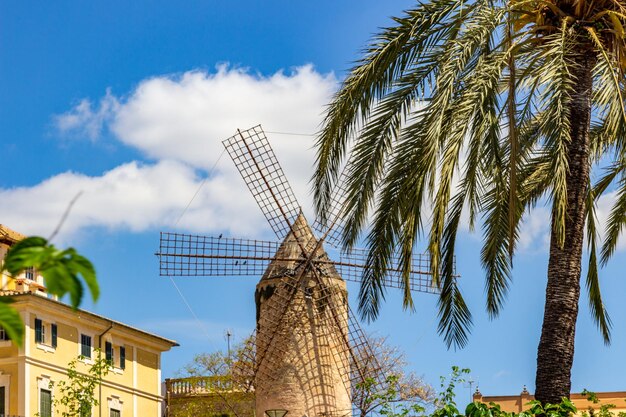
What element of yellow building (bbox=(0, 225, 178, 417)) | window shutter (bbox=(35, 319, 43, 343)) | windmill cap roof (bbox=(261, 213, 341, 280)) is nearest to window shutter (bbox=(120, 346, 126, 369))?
yellow building (bbox=(0, 225, 178, 417))

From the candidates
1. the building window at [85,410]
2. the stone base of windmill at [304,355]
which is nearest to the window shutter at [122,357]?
the building window at [85,410]

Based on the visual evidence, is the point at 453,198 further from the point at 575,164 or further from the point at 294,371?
the point at 294,371

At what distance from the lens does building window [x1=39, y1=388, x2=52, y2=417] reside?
48.1 meters

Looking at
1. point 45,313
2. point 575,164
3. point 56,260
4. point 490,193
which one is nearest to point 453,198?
point 490,193

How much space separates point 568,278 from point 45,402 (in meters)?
35.5

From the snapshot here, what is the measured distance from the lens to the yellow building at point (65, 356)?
48219 millimetres

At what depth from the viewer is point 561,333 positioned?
16047mm

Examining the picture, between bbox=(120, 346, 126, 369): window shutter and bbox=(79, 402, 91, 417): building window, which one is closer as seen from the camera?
bbox=(79, 402, 91, 417): building window

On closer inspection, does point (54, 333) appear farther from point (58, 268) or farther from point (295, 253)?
point (58, 268)

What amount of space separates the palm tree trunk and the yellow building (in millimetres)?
30020

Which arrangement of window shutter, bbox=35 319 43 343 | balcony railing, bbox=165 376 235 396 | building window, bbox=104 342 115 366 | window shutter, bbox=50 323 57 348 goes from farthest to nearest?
balcony railing, bbox=165 376 235 396 → building window, bbox=104 342 115 366 → window shutter, bbox=50 323 57 348 → window shutter, bbox=35 319 43 343

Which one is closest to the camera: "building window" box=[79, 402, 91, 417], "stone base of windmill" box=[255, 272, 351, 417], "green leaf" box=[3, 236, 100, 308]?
"green leaf" box=[3, 236, 100, 308]

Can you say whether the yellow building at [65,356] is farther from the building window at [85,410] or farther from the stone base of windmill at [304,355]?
the stone base of windmill at [304,355]

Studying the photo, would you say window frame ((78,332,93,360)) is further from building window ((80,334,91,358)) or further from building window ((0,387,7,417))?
building window ((0,387,7,417))
